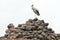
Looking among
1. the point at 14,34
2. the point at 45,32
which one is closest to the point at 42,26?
the point at 45,32

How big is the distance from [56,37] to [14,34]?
382cm

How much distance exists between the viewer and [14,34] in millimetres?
28641

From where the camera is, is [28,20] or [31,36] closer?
[31,36]

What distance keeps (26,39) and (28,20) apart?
2.87 m

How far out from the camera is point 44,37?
2842 cm

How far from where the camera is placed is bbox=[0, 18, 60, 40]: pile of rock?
1114 inches

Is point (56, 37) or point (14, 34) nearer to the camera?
point (14, 34)

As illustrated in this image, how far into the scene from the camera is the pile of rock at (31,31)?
28.3 m

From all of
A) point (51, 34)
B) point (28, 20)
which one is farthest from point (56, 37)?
point (28, 20)

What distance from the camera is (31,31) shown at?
29.0m

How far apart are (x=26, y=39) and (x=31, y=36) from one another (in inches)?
19.0

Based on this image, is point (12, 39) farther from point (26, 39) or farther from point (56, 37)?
point (56, 37)

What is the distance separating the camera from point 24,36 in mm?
28297

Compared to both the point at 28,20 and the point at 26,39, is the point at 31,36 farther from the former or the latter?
the point at 28,20
